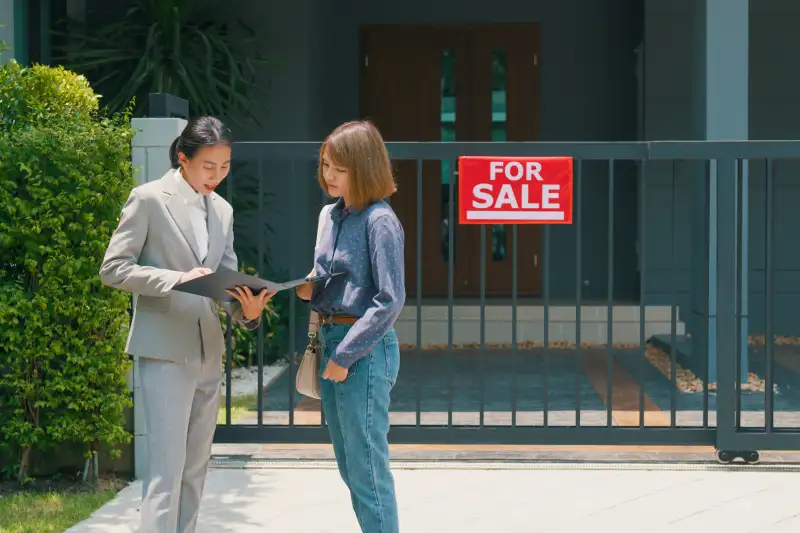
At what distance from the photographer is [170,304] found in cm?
404

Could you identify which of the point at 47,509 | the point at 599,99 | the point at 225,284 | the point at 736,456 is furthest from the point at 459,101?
the point at 225,284

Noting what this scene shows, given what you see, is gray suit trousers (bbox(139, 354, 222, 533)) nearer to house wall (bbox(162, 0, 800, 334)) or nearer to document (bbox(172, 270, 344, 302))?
document (bbox(172, 270, 344, 302))

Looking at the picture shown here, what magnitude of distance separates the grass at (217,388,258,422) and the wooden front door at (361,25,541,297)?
4638 millimetres

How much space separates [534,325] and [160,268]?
800cm

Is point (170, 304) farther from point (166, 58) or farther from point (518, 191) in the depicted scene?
point (166, 58)

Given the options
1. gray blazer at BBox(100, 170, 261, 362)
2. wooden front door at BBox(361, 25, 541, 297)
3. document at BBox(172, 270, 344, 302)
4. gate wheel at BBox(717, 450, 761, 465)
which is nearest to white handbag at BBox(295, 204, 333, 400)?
document at BBox(172, 270, 344, 302)

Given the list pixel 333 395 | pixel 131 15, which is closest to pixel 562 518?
pixel 333 395

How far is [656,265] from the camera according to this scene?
12.1 metres

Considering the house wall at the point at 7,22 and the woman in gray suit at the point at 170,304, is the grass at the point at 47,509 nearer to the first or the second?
the woman in gray suit at the point at 170,304

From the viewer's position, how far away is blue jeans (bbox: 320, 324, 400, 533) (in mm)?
3771

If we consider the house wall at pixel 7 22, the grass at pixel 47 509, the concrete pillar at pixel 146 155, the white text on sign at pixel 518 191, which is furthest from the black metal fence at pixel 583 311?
the house wall at pixel 7 22

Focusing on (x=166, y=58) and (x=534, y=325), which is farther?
(x=534, y=325)

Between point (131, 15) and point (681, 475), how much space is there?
6.95 m

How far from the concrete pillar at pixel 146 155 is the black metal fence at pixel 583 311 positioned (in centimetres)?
47
